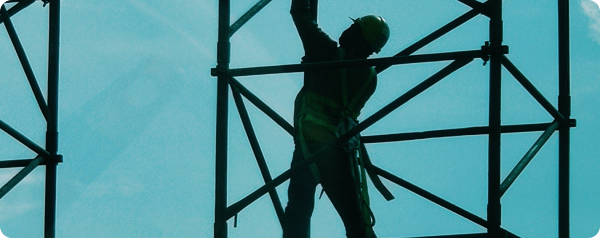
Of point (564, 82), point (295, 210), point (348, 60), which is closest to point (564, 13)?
point (564, 82)

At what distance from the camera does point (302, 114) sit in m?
12.1

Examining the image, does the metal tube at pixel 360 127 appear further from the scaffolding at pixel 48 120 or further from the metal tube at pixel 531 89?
the scaffolding at pixel 48 120

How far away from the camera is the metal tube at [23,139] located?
14245 millimetres

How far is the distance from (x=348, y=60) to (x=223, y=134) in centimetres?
126

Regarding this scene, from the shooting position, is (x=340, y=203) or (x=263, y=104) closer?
(x=340, y=203)

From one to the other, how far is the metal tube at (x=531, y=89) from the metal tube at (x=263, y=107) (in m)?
2.07

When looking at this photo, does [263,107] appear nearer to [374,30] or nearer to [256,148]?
[256,148]

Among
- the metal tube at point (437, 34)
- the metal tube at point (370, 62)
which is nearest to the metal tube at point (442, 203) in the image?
the metal tube at point (437, 34)

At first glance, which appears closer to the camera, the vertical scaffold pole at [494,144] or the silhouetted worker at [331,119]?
the vertical scaffold pole at [494,144]

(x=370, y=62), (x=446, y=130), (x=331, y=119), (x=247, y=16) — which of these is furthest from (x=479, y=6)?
(x=247, y=16)

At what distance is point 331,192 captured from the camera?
12016mm

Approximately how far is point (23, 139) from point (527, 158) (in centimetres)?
512

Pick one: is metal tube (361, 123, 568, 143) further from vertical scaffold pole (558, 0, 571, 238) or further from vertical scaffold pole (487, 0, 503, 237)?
vertical scaffold pole (487, 0, 503, 237)

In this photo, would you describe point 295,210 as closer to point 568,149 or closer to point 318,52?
point 318,52
